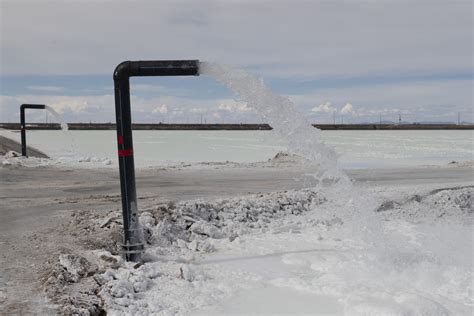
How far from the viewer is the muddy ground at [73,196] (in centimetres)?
486

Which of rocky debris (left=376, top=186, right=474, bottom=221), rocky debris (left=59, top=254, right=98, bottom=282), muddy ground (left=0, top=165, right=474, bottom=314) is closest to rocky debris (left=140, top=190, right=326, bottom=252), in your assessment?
muddy ground (left=0, top=165, right=474, bottom=314)

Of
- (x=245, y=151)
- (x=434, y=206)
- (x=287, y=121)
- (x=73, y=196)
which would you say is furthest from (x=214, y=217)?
(x=245, y=151)

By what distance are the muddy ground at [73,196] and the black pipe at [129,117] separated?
2.02 feet

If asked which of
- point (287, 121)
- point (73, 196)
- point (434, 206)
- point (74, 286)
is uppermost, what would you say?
point (287, 121)

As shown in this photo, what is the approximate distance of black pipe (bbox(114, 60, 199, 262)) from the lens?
514 cm

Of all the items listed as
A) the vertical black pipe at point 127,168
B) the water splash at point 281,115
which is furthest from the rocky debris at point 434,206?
the vertical black pipe at point 127,168

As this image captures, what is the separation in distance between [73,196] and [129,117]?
4.96m

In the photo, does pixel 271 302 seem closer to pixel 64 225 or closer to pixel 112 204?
pixel 64 225

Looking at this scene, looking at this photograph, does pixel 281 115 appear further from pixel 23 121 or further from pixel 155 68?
pixel 23 121

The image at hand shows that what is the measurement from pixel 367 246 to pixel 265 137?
81.0 inches

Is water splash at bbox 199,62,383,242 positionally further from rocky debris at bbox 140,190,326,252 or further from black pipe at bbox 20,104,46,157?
black pipe at bbox 20,104,46,157

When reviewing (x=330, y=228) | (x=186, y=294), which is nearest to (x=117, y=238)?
(x=186, y=294)

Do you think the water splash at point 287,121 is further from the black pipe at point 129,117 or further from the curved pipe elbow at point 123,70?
the curved pipe elbow at point 123,70

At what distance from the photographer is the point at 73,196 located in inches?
376
